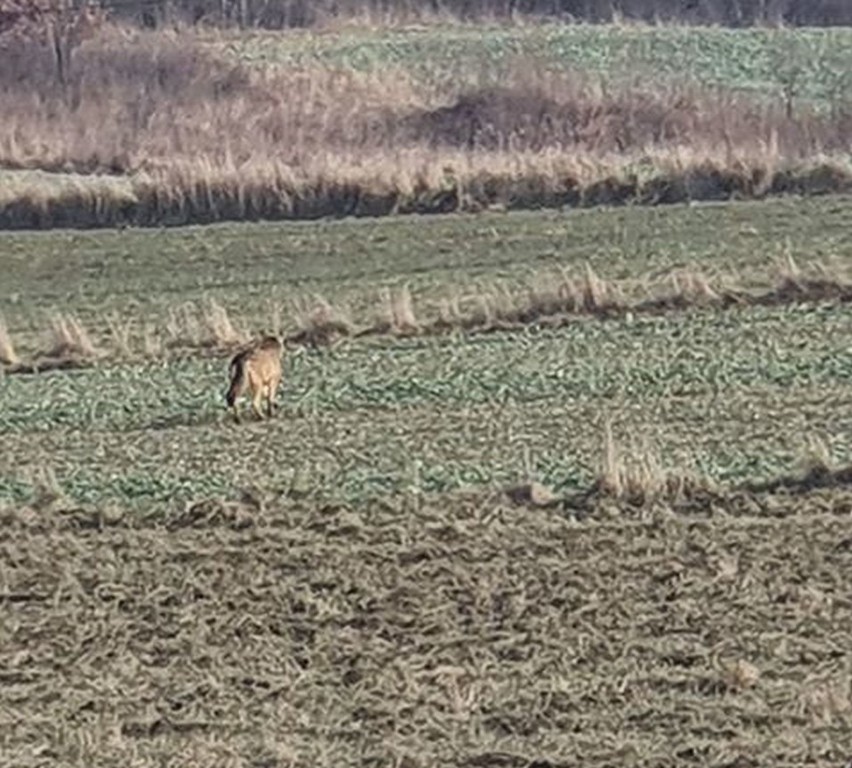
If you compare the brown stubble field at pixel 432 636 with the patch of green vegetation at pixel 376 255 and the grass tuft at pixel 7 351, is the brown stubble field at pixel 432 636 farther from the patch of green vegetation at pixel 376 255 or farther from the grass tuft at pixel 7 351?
the patch of green vegetation at pixel 376 255

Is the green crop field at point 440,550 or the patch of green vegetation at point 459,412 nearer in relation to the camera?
the green crop field at point 440,550

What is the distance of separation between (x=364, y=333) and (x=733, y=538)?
894cm

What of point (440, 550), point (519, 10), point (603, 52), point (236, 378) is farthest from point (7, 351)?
point (519, 10)

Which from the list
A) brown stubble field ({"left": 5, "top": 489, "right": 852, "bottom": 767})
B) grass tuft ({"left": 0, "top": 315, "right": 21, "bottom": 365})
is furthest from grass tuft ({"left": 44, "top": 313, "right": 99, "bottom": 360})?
brown stubble field ({"left": 5, "top": 489, "right": 852, "bottom": 767})

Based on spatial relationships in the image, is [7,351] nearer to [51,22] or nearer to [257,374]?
[257,374]

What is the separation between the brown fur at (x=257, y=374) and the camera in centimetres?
1786

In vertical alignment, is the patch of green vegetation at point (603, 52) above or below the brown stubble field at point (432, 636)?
below

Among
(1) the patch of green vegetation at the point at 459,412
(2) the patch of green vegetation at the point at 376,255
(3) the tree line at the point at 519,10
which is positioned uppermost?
(1) the patch of green vegetation at the point at 459,412

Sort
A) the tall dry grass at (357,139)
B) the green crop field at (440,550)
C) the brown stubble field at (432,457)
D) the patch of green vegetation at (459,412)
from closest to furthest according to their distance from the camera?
the green crop field at (440,550) < the brown stubble field at (432,457) < the patch of green vegetation at (459,412) < the tall dry grass at (357,139)

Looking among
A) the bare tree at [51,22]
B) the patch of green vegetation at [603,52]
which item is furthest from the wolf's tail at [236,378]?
the bare tree at [51,22]

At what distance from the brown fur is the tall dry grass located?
40.8 feet

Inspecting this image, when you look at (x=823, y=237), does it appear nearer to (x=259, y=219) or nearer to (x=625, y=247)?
(x=625, y=247)

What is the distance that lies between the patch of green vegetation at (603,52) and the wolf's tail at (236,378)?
26.3 m

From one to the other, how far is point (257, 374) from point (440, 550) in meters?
4.61
